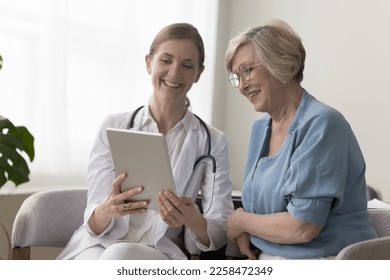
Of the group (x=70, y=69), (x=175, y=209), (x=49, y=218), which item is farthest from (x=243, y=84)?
(x=70, y=69)

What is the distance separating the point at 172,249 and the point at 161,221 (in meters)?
0.09

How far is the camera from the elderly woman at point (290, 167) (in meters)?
1.69

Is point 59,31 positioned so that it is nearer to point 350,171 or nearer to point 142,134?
point 142,134

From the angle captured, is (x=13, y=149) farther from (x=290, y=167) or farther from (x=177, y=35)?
(x=290, y=167)

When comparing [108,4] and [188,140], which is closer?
[188,140]

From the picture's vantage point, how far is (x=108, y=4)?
3562 mm

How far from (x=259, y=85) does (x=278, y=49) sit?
0.11 meters

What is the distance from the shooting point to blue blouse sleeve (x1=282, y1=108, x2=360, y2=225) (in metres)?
1.68

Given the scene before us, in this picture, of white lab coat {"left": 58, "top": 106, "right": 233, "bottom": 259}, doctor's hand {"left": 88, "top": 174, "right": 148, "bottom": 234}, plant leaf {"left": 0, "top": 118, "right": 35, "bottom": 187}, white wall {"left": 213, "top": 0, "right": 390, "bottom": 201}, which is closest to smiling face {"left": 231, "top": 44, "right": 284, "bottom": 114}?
white lab coat {"left": 58, "top": 106, "right": 233, "bottom": 259}

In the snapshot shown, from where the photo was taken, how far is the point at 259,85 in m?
1.84

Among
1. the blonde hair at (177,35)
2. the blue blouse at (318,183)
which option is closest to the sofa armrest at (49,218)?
the blonde hair at (177,35)

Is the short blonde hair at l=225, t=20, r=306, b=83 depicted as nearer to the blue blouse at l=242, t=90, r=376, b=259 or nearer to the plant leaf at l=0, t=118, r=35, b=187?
the blue blouse at l=242, t=90, r=376, b=259
